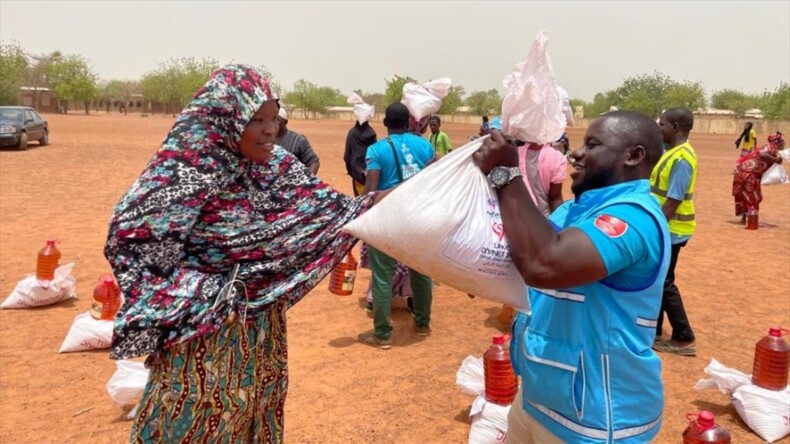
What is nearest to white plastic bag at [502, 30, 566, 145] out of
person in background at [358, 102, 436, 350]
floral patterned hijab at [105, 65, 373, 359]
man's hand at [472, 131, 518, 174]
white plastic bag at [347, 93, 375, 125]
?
man's hand at [472, 131, 518, 174]

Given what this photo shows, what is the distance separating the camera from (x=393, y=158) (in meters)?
5.12

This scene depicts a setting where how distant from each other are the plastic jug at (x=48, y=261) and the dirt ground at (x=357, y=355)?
1.05 ft

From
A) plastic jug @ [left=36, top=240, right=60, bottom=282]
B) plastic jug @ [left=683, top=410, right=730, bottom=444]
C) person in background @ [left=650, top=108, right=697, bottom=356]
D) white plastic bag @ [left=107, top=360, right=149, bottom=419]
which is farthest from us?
plastic jug @ [left=36, top=240, right=60, bottom=282]

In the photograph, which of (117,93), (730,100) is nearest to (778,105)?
(730,100)

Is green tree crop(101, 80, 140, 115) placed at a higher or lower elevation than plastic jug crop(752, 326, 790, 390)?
higher

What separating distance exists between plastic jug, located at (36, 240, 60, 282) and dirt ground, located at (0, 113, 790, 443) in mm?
321

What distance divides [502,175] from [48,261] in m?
5.08

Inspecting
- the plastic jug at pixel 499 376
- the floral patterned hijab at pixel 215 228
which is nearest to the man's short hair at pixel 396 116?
the plastic jug at pixel 499 376

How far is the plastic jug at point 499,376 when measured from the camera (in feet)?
11.2

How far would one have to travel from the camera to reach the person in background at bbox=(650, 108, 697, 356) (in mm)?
4832

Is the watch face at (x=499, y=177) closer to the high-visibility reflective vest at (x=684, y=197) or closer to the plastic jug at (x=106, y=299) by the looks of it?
the high-visibility reflective vest at (x=684, y=197)

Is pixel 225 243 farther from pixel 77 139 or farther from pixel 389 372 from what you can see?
pixel 77 139

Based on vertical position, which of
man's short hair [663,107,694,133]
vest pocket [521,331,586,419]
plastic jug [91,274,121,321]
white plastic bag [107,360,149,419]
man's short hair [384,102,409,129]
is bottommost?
white plastic bag [107,360,149,419]

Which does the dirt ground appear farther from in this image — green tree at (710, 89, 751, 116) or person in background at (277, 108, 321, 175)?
green tree at (710, 89, 751, 116)
